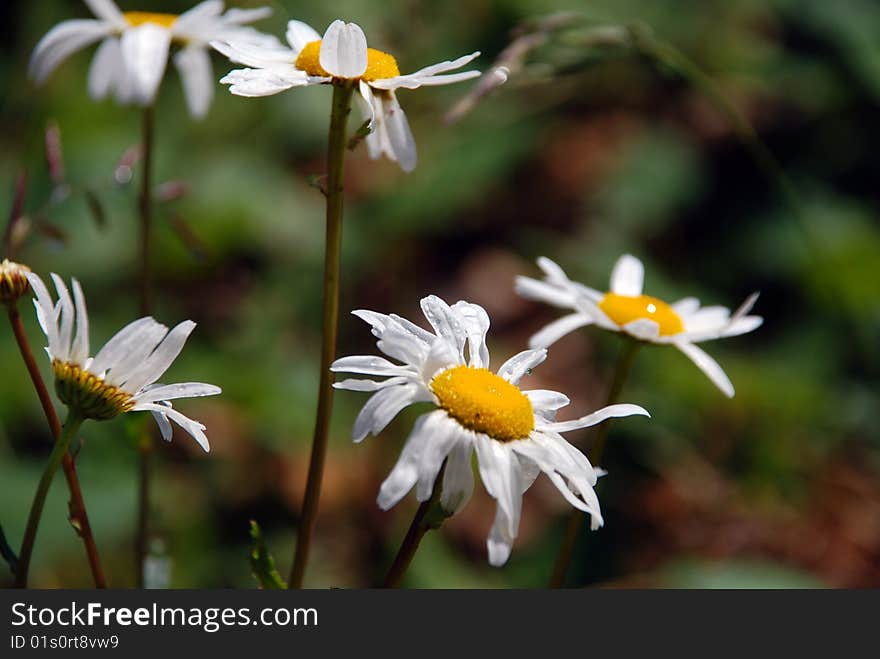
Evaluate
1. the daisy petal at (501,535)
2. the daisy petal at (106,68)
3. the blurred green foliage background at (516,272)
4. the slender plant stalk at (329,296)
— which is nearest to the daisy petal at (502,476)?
the daisy petal at (501,535)

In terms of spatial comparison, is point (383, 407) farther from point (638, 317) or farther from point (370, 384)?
point (638, 317)

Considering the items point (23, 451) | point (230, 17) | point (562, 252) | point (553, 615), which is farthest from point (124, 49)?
point (562, 252)

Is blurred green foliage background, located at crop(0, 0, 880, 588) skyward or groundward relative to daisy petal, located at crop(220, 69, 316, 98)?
groundward

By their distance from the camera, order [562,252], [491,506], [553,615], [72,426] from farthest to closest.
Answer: [562,252]
[491,506]
[553,615]
[72,426]

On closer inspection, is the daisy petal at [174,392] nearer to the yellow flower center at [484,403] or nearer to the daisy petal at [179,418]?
the daisy petal at [179,418]

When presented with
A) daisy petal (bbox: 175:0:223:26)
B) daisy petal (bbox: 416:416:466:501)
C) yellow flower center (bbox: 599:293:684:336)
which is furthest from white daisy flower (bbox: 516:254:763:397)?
daisy petal (bbox: 175:0:223:26)

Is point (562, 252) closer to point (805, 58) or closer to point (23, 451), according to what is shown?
point (805, 58)

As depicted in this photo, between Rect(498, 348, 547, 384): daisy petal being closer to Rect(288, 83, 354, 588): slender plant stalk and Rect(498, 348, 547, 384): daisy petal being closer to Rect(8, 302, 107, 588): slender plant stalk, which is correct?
Rect(288, 83, 354, 588): slender plant stalk
